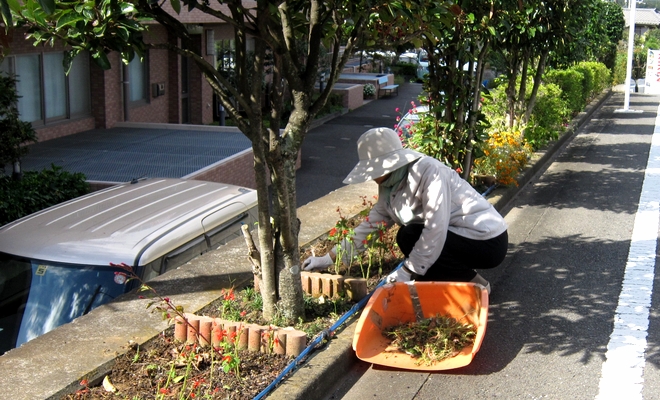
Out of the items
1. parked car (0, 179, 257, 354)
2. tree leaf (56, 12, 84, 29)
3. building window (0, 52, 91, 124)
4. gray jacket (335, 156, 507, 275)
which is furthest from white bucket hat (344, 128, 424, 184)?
building window (0, 52, 91, 124)

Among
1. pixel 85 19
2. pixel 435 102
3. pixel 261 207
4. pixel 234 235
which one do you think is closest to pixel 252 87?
pixel 261 207

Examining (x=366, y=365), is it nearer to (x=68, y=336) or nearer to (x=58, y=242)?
(x=68, y=336)

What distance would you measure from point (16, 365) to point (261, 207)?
1616 mm

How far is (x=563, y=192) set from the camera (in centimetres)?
1075

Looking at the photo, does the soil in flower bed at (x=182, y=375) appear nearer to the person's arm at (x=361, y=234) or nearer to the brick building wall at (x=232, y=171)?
the person's arm at (x=361, y=234)

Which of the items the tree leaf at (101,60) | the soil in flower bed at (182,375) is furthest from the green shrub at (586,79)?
the tree leaf at (101,60)

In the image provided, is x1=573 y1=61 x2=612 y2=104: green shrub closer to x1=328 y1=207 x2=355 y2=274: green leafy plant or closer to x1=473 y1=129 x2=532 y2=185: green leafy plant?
x1=473 y1=129 x2=532 y2=185: green leafy plant

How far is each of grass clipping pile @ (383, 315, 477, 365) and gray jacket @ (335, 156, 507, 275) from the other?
1.20 ft

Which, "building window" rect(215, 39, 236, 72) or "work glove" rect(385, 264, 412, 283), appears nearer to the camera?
"work glove" rect(385, 264, 412, 283)

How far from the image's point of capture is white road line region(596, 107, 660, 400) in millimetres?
4664

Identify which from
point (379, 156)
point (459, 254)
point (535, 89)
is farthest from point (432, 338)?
point (535, 89)

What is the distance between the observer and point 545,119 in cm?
1491

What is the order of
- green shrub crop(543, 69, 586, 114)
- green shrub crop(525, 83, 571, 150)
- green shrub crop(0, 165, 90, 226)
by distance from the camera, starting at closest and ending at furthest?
green shrub crop(0, 165, 90, 226), green shrub crop(525, 83, 571, 150), green shrub crop(543, 69, 586, 114)

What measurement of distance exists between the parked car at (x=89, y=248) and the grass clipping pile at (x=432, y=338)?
1770 millimetres
